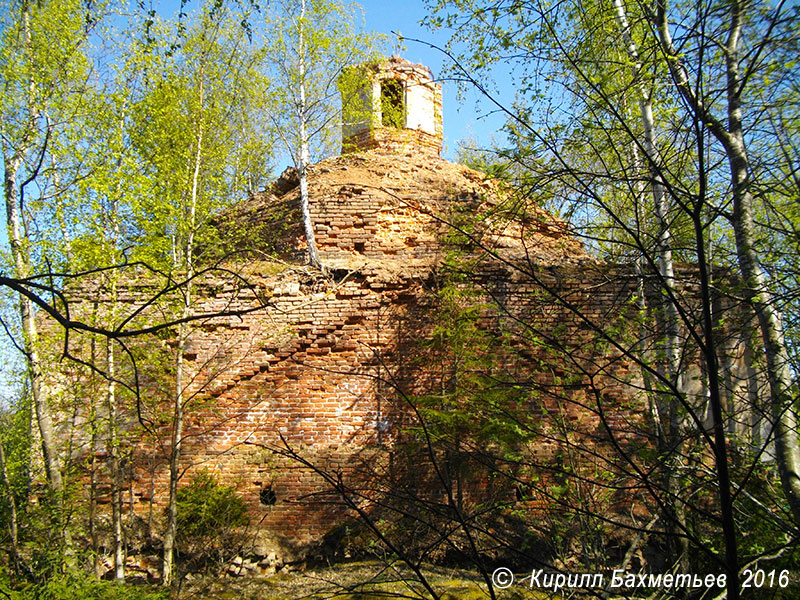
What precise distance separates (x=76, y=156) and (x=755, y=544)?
842 cm

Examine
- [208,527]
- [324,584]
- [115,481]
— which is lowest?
[324,584]

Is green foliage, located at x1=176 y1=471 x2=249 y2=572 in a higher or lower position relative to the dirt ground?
higher

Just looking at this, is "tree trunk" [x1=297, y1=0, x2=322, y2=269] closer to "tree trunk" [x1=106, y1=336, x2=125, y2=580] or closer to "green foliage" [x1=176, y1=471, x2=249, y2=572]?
"tree trunk" [x1=106, y1=336, x2=125, y2=580]

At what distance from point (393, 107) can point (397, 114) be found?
588mm

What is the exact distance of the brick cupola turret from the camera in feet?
39.9

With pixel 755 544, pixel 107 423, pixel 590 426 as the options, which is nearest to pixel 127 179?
pixel 107 423

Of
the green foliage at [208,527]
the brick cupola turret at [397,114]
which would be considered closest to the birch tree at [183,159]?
the green foliage at [208,527]

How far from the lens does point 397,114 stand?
1241 cm

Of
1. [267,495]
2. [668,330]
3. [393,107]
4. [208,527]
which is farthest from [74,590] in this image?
[393,107]

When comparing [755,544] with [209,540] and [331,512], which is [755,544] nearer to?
[331,512]

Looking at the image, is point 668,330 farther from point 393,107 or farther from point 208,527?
point 393,107

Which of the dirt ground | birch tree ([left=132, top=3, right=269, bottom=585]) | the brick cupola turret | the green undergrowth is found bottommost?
the dirt ground

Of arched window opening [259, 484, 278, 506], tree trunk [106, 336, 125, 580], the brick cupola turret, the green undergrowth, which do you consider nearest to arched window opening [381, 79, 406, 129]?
the brick cupola turret

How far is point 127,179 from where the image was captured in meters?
7.14
